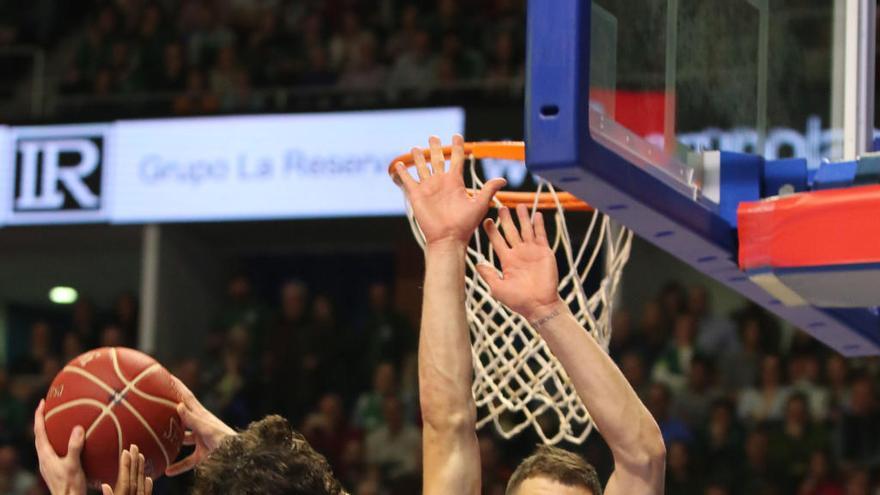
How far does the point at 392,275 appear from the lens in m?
→ 11.3

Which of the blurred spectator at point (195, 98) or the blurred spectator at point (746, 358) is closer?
the blurred spectator at point (746, 358)

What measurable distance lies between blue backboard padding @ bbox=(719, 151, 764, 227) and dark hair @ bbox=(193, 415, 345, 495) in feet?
3.59

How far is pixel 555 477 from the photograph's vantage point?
9.05ft

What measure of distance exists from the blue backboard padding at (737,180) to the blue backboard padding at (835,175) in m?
0.11

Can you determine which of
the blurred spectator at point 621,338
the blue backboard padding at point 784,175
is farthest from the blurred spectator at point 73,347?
the blue backboard padding at point 784,175

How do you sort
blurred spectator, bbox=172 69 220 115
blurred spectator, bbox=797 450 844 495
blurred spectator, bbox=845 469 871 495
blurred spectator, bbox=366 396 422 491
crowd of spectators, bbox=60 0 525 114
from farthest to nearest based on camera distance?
crowd of spectators, bbox=60 0 525 114, blurred spectator, bbox=172 69 220 115, blurred spectator, bbox=366 396 422 491, blurred spectator, bbox=797 450 844 495, blurred spectator, bbox=845 469 871 495

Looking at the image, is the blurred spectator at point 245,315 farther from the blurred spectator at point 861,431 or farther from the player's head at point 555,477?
the player's head at point 555,477

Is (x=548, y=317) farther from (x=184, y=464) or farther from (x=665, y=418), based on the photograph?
(x=665, y=418)

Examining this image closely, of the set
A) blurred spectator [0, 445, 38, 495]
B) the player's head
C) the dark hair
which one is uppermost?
the dark hair

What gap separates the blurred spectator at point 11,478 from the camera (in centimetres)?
906

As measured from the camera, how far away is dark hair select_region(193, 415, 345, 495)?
83.1 inches

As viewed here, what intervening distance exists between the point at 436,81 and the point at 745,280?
715cm

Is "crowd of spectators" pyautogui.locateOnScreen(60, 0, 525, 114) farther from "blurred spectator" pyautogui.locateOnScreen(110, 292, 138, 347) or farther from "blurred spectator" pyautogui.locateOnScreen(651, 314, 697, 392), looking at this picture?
"blurred spectator" pyautogui.locateOnScreen(651, 314, 697, 392)

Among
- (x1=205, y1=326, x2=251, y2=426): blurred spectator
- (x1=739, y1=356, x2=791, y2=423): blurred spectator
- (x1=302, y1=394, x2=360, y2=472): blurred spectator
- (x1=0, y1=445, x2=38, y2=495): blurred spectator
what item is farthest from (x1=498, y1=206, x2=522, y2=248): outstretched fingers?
(x1=0, y1=445, x2=38, y2=495): blurred spectator
